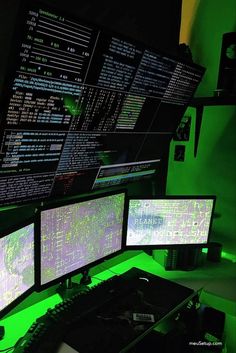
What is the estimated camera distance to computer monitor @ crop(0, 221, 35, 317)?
1.10 m

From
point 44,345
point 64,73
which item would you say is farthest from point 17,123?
point 44,345

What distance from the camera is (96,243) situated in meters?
1.56

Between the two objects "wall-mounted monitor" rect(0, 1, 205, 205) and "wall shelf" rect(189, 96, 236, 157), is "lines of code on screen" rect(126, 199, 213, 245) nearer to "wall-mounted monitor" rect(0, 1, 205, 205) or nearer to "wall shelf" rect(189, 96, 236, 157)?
"wall-mounted monitor" rect(0, 1, 205, 205)

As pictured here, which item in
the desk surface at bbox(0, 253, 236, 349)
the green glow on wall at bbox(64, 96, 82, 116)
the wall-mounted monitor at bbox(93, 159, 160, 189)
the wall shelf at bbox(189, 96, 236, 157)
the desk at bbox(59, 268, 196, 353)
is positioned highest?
the wall shelf at bbox(189, 96, 236, 157)

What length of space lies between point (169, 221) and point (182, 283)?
332 millimetres

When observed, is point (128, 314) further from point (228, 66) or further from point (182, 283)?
point (228, 66)

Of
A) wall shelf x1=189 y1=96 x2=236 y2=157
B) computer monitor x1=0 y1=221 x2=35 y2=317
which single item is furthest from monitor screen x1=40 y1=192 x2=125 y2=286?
wall shelf x1=189 y1=96 x2=236 y2=157

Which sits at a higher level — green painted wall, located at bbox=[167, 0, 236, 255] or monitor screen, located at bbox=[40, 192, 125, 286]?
green painted wall, located at bbox=[167, 0, 236, 255]

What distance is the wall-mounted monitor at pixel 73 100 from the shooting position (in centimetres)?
109

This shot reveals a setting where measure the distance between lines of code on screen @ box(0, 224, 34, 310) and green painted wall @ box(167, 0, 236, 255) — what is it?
51.6 inches

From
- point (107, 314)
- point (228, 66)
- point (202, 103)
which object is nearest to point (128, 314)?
point (107, 314)

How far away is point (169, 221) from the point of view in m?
1.80

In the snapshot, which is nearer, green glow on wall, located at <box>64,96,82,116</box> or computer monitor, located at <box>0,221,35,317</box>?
computer monitor, located at <box>0,221,35,317</box>

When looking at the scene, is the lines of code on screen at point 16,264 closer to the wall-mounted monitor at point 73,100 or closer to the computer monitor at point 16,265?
the computer monitor at point 16,265
